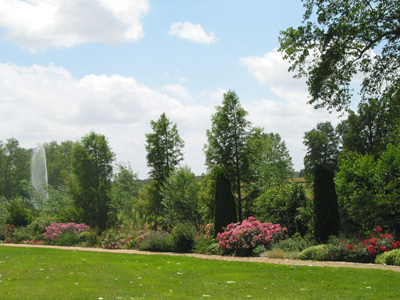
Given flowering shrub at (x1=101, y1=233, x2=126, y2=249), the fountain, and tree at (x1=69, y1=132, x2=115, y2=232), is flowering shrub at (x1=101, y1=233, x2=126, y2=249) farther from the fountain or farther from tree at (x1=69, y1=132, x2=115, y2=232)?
the fountain

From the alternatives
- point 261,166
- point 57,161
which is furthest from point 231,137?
point 57,161

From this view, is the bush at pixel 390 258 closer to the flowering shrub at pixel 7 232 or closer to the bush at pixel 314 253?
the bush at pixel 314 253

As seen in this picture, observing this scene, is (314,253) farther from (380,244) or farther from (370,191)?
(370,191)

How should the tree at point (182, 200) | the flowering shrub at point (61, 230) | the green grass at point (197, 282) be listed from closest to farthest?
the green grass at point (197, 282)
the flowering shrub at point (61, 230)
the tree at point (182, 200)

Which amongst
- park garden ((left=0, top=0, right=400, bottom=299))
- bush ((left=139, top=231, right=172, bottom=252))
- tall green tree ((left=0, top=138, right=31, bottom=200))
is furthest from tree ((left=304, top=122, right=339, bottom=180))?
tall green tree ((left=0, top=138, right=31, bottom=200))

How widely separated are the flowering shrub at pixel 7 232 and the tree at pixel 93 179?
7797mm

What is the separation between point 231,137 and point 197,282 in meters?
19.2

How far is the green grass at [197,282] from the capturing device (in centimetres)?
691

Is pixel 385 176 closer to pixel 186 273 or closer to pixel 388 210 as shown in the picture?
pixel 388 210

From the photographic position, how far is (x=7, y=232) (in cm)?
2761

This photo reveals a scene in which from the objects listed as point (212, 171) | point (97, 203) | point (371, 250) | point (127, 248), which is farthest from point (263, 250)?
point (97, 203)

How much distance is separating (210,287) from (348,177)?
33.0ft

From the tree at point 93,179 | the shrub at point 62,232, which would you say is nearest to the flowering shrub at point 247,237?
the shrub at point 62,232

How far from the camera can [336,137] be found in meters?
59.4
